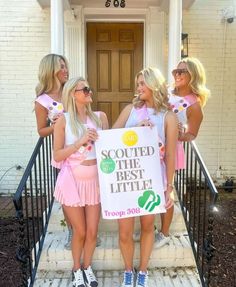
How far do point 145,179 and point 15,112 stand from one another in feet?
11.0

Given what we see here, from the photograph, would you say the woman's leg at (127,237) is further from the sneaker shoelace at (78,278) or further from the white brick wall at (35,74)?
the white brick wall at (35,74)

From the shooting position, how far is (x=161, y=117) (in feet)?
7.91

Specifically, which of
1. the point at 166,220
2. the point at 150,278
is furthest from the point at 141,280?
the point at 166,220

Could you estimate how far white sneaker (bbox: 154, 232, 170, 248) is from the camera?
9.47 feet

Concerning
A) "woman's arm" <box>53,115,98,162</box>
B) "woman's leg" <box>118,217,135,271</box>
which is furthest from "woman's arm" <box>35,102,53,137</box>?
"woman's leg" <box>118,217,135,271</box>

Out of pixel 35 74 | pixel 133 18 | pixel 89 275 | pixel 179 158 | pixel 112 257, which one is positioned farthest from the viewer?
→ pixel 35 74

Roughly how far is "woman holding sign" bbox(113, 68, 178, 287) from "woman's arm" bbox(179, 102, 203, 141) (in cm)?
25

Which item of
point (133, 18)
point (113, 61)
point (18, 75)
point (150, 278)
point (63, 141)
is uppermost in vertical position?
point (133, 18)

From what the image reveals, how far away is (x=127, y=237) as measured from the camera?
8.21 feet

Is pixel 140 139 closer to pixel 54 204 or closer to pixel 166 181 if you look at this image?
pixel 166 181

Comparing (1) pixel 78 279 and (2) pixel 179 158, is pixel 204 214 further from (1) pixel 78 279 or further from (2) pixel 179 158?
(1) pixel 78 279

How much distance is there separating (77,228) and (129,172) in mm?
560

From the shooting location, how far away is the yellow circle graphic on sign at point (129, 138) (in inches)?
92.7

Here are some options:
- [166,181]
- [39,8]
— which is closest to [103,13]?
[39,8]
